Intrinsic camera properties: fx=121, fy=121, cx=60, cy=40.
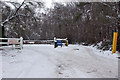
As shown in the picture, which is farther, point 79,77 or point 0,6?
point 0,6

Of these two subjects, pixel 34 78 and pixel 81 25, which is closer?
pixel 34 78

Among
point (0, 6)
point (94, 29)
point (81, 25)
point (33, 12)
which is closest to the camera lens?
point (0, 6)

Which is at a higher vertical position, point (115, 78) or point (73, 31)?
point (73, 31)

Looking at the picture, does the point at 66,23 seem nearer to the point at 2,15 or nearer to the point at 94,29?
the point at 94,29

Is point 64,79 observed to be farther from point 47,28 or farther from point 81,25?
point 47,28

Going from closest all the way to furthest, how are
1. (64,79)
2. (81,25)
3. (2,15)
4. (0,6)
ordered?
(64,79)
(0,6)
(2,15)
(81,25)

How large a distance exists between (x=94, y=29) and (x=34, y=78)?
63.7 ft

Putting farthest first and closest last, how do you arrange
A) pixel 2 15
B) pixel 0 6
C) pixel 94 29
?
pixel 94 29 → pixel 2 15 → pixel 0 6

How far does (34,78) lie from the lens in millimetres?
4004

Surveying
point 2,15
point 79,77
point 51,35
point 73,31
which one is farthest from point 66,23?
point 79,77

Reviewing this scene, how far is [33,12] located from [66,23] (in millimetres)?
18415

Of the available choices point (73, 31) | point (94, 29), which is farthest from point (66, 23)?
point (94, 29)

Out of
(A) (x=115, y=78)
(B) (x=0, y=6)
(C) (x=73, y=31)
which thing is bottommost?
(A) (x=115, y=78)

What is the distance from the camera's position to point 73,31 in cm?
3103
